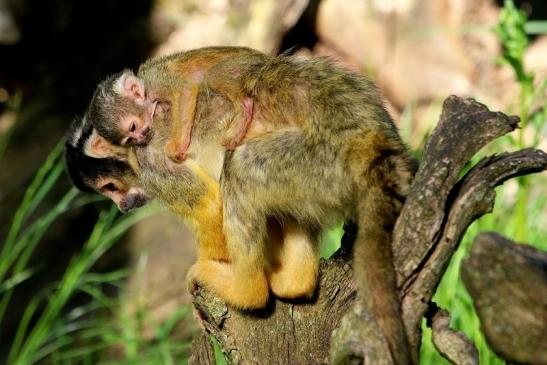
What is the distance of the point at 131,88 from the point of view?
3486 mm

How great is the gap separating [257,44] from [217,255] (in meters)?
3.74

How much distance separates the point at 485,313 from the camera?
201 centimetres

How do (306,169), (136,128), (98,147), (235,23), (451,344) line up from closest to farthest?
(451,344) < (306,169) < (136,128) < (98,147) < (235,23)

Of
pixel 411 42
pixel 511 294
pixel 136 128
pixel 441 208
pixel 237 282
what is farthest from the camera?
pixel 411 42

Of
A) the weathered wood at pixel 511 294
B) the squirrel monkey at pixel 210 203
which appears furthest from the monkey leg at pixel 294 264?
→ the weathered wood at pixel 511 294

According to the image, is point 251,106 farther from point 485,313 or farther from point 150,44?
point 150,44

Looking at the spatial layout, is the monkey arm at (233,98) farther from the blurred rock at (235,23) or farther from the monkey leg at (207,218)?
the blurred rock at (235,23)

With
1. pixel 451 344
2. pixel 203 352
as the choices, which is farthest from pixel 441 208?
pixel 203 352

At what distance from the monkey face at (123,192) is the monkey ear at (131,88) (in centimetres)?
40

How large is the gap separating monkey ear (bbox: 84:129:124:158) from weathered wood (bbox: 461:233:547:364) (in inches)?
76.6

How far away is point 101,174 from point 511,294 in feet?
6.98

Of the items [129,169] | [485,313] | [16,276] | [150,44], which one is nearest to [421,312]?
[485,313]

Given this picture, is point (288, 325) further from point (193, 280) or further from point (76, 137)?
point (76, 137)

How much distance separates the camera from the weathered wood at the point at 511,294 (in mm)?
1962
